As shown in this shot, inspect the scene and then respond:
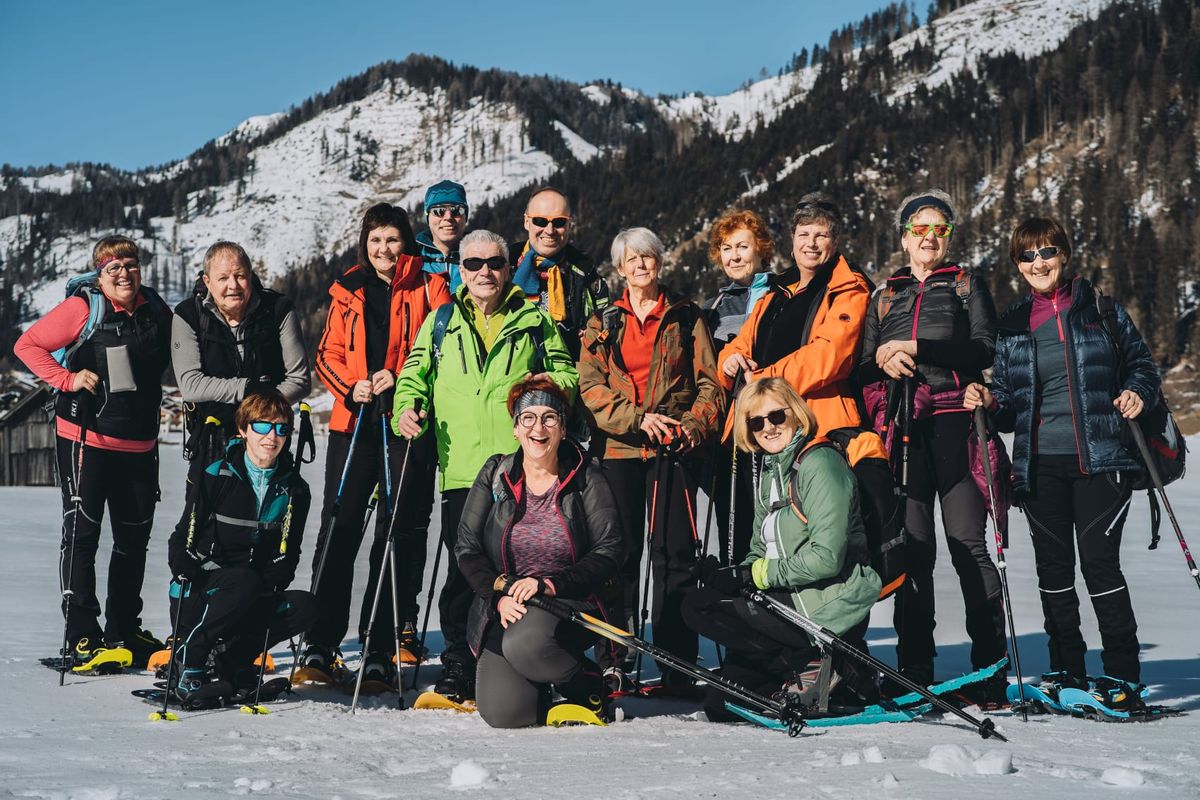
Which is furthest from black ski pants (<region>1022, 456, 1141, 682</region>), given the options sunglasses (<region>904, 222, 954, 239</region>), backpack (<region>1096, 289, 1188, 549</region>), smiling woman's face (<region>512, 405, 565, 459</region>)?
smiling woman's face (<region>512, 405, 565, 459</region>)

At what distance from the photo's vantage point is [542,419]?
4.64 meters

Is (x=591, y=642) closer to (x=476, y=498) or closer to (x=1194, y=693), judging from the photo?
(x=476, y=498)

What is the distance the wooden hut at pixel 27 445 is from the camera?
22.5 metres

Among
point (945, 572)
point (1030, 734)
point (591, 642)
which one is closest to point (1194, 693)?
point (1030, 734)

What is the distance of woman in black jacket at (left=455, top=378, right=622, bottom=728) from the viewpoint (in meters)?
4.48

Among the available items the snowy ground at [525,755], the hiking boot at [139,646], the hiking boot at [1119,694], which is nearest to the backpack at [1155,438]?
the hiking boot at [1119,694]

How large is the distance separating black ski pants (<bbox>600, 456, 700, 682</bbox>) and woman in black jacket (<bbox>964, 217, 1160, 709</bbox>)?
1.45 m

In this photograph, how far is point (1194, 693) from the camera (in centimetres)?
529

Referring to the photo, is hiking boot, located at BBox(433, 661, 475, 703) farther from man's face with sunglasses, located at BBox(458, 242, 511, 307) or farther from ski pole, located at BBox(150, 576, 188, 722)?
man's face with sunglasses, located at BBox(458, 242, 511, 307)

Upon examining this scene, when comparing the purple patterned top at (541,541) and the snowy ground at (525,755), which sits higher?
the purple patterned top at (541,541)

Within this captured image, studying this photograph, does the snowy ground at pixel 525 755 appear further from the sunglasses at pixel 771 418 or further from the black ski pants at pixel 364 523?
the sunglasses at pixel 771 418

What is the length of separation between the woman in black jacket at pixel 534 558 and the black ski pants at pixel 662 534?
0.43 meters

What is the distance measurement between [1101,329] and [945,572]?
5.78m

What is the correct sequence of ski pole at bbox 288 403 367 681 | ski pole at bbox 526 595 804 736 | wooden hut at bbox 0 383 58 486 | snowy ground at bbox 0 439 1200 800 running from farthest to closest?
wooden hut at bbox 0 383 58 486
ski pole at bbox 288 403 367 681
ski pole at bbox 526 595 804 736
snowy ground at bbox 0 439 1200 800
